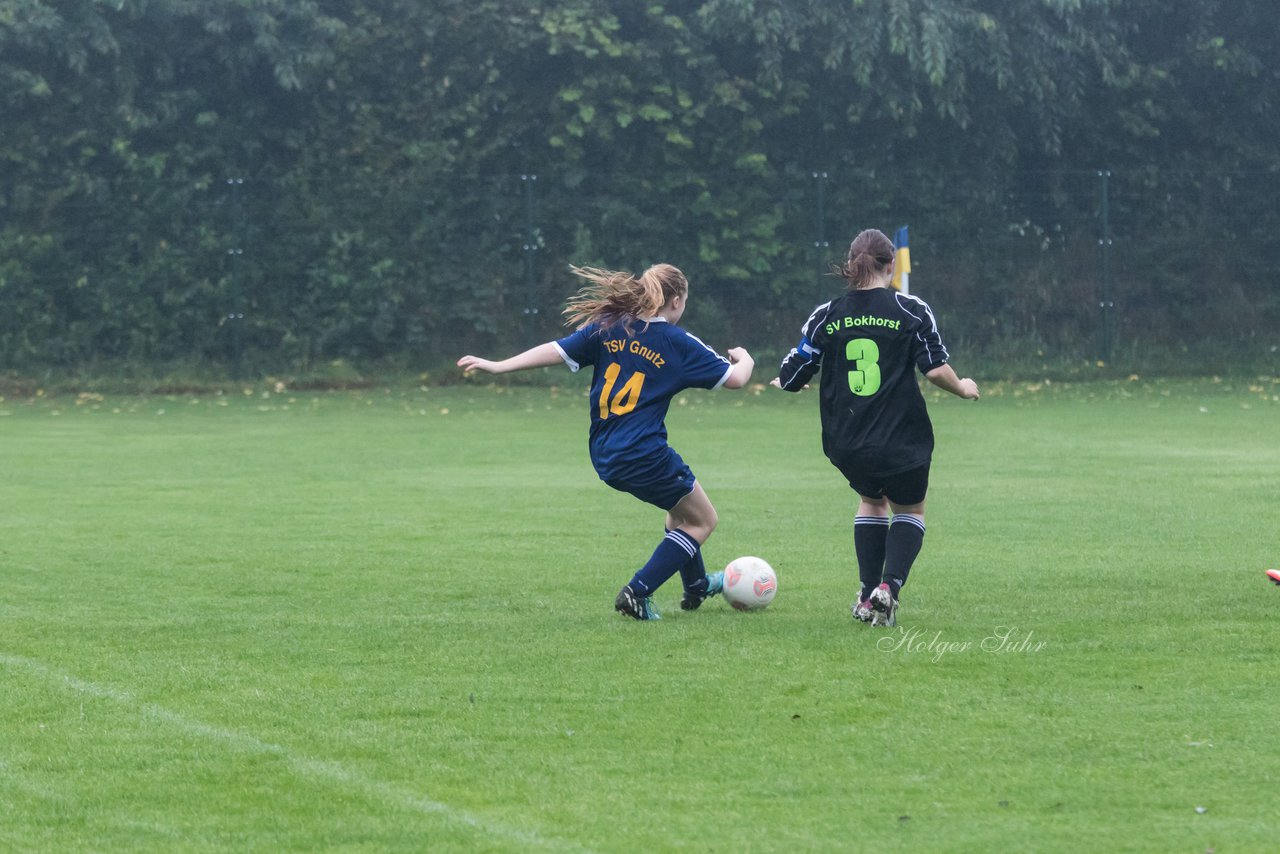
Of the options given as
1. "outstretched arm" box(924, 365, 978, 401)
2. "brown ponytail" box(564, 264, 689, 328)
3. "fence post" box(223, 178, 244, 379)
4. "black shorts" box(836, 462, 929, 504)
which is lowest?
"fence post" box(223, 178, 244, 379)

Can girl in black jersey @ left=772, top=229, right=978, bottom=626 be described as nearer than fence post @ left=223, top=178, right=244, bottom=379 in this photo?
Yes

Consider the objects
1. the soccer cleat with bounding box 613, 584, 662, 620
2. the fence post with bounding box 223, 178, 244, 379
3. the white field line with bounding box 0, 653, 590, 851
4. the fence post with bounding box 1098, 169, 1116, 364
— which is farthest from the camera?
the fence post with bounding box 1098, 169, 1116, 364

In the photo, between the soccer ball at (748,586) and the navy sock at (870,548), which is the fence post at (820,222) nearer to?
the soccer ball at (748,586)

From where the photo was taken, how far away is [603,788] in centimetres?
460

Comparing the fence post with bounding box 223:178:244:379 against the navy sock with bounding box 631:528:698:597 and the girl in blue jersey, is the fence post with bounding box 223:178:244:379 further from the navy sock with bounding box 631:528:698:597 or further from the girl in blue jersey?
the navy sock with bounding box 631:528:698:597

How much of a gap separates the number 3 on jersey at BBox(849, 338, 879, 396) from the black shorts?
0.34 m

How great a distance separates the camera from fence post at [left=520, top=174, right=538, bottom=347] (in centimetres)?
2348

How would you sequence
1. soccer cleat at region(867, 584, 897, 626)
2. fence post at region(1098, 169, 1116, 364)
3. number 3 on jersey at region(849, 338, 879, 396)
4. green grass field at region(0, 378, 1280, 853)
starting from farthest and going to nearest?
fence post at region(1098, 169, 1116, 364) → number 3 on jersey at region(849, 338, 879, 396) → soccer cleat at region(867, 584, 897, 626) → green grass field at region(0, 378, 1280, 853)

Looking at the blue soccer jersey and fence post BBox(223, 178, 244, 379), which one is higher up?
the blue soccer jersey

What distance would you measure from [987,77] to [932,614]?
61.3ft

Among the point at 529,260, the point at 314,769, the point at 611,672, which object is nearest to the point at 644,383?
the point at 611,672

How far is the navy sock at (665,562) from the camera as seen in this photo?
23.5 feet

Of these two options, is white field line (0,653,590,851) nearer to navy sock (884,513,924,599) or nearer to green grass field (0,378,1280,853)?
green grass field (0,378,1280,853)

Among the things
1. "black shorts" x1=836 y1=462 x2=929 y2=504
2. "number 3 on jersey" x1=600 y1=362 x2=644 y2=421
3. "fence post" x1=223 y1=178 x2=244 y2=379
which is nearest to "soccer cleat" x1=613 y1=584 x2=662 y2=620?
"number 3 on jersey" x1=600 y1=362 x2=644 y2=421
